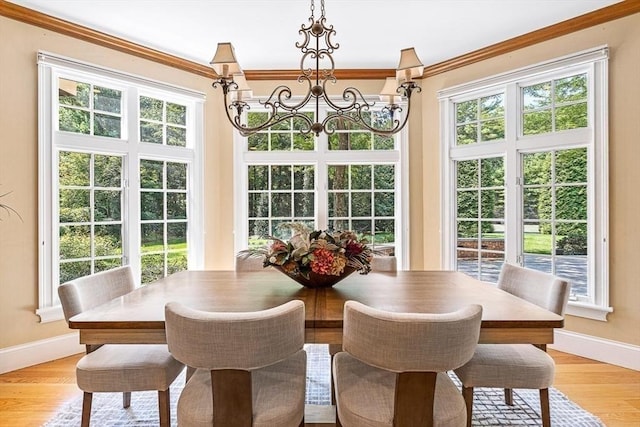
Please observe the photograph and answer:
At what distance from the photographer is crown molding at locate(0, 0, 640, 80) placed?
2672mm

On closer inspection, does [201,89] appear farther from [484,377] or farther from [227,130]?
[484,377]

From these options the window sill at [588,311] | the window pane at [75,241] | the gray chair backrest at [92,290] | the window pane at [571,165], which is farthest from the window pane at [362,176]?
the window pane at [75,241]

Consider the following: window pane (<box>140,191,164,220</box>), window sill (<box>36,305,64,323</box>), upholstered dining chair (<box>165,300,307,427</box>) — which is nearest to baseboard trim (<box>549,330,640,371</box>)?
upholstered dining chair (<box>165,300,307,427</box>)

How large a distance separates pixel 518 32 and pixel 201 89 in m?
2.98

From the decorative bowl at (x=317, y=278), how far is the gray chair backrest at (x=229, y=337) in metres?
0.63

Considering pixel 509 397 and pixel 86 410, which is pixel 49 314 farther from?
pixel 509 397

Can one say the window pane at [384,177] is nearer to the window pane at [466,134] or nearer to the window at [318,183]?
the window at [318,183]

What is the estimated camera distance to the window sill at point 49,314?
2.75m

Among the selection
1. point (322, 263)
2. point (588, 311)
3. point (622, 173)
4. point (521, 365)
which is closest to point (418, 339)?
point (322, 263)

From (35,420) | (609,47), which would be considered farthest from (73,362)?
(609,47)

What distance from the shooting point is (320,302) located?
5.52 ft

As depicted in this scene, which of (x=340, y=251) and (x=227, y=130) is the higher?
(x=227, y=130)

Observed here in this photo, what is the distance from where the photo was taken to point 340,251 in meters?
1.86

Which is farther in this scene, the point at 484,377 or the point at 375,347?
the point at 484,377
